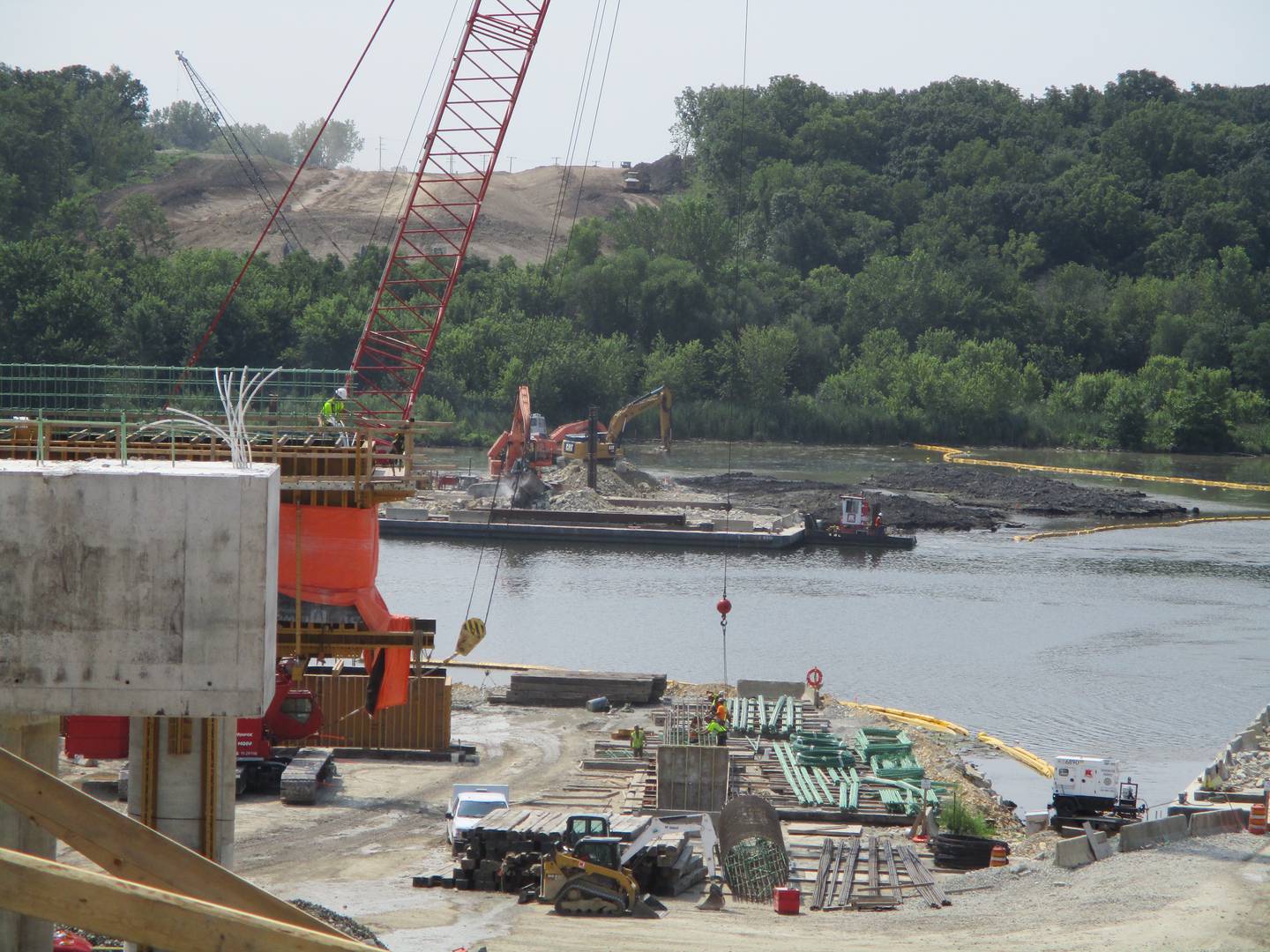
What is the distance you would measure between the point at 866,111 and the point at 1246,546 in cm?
9656

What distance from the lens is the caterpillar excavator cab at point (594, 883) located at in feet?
60.2

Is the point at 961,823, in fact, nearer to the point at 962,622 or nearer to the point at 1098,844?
the point at 1098,844

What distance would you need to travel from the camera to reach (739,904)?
19.5 metres

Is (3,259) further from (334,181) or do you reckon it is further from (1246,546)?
(1246,546)

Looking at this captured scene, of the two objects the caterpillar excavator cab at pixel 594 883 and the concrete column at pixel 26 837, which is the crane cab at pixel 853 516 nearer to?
the caterpillar excavator cab at pixel 594 883

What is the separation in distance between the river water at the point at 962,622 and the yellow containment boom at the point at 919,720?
1.14m

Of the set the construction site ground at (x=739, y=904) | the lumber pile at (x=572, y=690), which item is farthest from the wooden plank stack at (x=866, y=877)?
the lumber pile at (x=572, y=690)

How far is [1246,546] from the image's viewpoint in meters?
63.8

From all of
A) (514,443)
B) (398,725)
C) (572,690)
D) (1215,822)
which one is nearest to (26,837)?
(398,725)

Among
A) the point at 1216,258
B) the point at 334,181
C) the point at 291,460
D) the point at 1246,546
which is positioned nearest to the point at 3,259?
the point at 334,181

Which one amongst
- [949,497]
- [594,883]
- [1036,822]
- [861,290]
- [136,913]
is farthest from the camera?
[861,290]

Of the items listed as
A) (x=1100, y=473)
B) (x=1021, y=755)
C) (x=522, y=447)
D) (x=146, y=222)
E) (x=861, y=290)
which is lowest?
(x=1021, y=755)

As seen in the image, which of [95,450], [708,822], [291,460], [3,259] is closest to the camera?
[95,450]

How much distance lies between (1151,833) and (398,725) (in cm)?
1259
